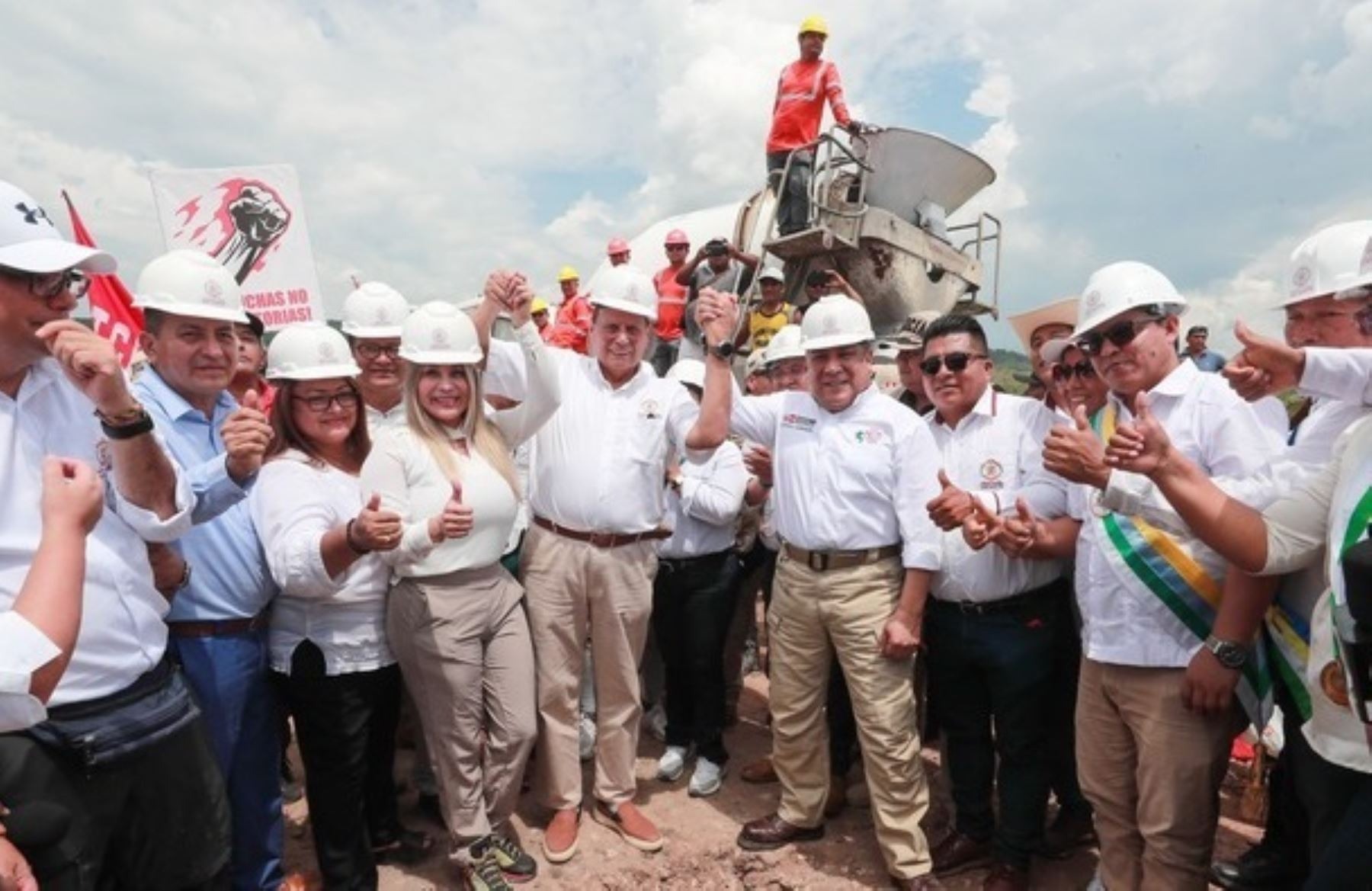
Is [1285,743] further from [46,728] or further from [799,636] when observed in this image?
[46,728]

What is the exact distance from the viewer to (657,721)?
17.1 ft

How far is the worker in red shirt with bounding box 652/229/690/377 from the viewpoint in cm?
953

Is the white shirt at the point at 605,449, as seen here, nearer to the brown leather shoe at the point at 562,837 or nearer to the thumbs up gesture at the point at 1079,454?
the brown leather shoe at the point at 562,837

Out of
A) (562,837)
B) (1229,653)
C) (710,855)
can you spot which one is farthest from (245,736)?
(1229,653)

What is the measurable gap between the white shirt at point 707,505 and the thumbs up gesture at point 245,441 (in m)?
2.32

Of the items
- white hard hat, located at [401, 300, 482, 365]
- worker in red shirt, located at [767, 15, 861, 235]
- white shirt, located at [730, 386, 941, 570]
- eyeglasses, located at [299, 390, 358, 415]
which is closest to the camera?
eyeglasses, located at [299, 390, 358, 415]

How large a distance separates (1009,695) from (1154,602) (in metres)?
0.91

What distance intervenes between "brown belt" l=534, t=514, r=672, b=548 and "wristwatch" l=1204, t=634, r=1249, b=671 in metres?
2.39

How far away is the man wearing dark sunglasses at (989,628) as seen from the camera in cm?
346

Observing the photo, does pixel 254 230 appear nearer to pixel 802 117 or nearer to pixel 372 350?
pixel 372 350

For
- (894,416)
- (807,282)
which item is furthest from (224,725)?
(807,282)

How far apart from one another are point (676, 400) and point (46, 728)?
110 inches

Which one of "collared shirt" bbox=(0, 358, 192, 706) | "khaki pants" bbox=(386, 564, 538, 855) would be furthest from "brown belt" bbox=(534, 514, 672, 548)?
"collared shirt" bbox=(0, 358, 192, 706)

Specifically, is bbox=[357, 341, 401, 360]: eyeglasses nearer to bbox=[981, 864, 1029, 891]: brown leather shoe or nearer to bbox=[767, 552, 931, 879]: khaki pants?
bbox=[767, 552, 931, 879]: khaki pants
